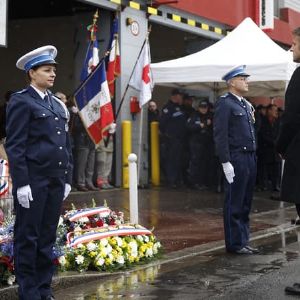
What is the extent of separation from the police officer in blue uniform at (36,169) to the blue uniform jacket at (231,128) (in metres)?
2.76

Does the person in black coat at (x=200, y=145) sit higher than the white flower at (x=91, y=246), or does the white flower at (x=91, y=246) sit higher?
the person in black coat at (x=200, y=145)

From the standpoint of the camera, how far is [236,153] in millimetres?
7754

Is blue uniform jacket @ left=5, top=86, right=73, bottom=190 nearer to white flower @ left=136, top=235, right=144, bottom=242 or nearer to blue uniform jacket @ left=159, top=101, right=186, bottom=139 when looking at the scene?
white flower @ left=136, top=235, right=144, bottom=242

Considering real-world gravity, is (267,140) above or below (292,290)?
above

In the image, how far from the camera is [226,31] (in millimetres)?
18094

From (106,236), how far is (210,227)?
324cm

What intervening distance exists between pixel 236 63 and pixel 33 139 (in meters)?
8.37

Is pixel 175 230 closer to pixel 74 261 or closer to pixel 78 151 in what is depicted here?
pixel 74 261

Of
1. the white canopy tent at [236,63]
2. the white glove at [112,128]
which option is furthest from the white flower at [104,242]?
the white canopy tent at [236,63]

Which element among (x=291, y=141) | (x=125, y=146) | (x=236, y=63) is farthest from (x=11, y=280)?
(x=125, y=146)

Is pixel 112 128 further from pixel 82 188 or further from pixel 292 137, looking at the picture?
pixel 292 137

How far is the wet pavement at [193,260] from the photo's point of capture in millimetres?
6047

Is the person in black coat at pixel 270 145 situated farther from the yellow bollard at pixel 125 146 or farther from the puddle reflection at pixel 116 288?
the puddle reflection at pixel 116 288

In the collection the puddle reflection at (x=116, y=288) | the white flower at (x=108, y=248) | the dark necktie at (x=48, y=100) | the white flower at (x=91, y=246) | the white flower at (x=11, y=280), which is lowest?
the puddle reflection at (x=116, y=288)
